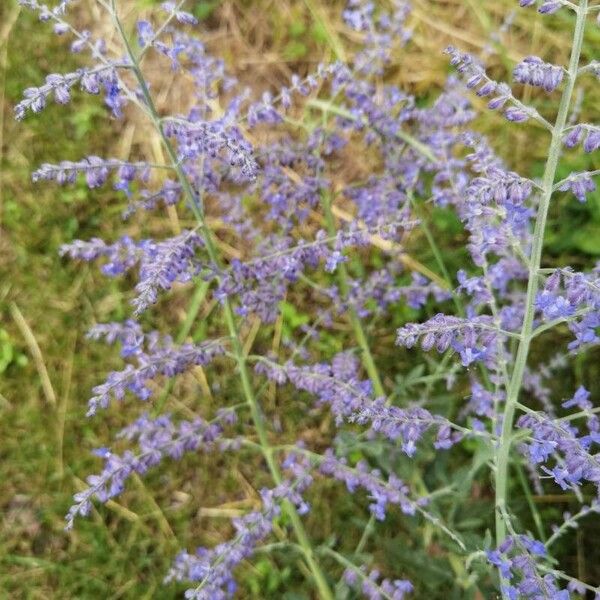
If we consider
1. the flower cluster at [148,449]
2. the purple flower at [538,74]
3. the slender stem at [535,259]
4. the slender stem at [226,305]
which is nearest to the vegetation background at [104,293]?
the slender stem at [226,305]

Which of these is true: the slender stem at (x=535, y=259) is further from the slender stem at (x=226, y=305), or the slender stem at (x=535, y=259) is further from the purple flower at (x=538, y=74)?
the slender stem at (x=226, y=305)

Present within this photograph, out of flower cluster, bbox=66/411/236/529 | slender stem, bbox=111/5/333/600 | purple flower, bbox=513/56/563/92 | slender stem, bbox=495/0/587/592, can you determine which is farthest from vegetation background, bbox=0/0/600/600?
purple flower, bbox=513/56/563/92

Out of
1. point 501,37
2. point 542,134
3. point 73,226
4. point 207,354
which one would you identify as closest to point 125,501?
point 73,226

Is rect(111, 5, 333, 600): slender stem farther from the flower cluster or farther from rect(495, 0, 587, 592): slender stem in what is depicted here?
rect(495, 0, 587, 592): slender stem

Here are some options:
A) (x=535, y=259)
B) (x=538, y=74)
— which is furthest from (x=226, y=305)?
(x=538, y=74)

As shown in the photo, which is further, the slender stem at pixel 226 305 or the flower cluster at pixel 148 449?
the flower cluster at pixel 148 449

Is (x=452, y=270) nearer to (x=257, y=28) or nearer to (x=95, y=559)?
(x=257, y=28)

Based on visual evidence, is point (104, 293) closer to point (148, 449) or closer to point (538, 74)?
point (148, 449)
